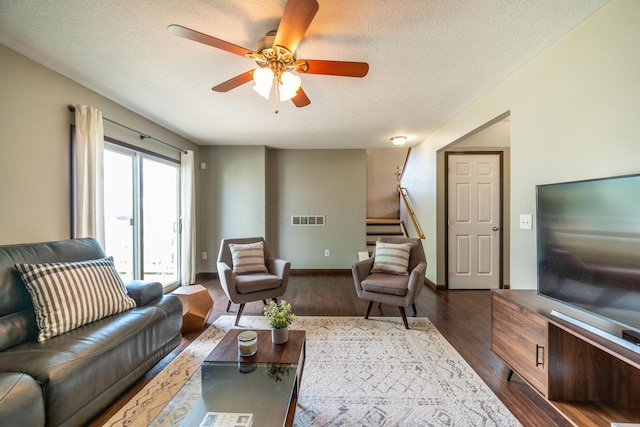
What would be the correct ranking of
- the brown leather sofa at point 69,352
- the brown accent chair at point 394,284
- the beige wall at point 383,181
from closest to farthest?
the brown leather sofa at point 69,352
the brown accent chair at point 394,284
the beige wall at point 383,181

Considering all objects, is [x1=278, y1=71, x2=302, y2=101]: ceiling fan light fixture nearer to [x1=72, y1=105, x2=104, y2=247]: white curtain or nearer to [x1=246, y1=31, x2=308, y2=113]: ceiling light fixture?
[x1=246, y1=31, x2=308, y2=113]: ceiling light fixture

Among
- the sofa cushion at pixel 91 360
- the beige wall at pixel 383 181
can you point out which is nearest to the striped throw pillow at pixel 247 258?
the sofa cushion at pixel 91 360

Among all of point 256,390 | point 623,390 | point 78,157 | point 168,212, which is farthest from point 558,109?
point 168,212

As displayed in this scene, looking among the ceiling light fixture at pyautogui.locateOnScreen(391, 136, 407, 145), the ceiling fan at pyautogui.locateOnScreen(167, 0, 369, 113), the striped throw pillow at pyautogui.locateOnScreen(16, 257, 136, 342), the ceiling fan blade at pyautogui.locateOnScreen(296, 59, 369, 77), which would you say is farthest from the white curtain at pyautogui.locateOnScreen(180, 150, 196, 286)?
the ceiling light fixture at pyautogui.locateOnScreen(391, 136, 407, 145)

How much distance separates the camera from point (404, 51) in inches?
72.2

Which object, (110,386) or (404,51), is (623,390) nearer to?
(404,51)

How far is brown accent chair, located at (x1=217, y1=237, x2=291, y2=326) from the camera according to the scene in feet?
8.51

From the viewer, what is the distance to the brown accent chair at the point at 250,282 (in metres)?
2.59

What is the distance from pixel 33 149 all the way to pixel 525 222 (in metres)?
4.01

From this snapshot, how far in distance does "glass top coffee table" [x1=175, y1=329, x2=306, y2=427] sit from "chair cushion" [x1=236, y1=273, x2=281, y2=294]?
1.04 metres

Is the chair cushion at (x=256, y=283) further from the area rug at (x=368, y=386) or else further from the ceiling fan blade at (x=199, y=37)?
the ceiling fan blade at (x=199, y=37)

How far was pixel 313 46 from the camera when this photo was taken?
1772mm

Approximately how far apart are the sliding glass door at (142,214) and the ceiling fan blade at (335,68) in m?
2.52

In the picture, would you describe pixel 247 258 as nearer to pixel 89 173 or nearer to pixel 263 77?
pixel 89 173
